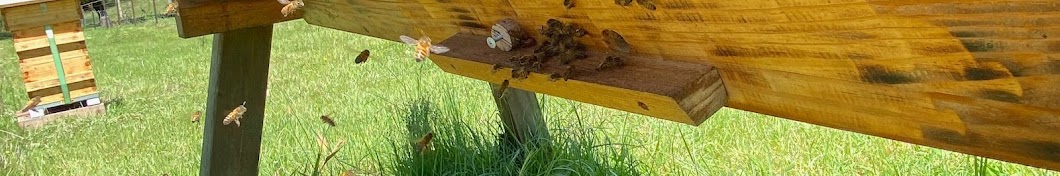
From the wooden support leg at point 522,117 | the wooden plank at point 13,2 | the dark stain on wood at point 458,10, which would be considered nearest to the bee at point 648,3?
the dark stain on wood at point 458,10

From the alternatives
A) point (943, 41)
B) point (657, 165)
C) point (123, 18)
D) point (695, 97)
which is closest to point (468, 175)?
point (657, 165)

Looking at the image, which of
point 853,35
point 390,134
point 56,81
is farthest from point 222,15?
point 56,81

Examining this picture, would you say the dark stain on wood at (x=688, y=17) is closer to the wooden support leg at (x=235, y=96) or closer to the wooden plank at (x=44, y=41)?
the wooden support leg at (x=235, y=96)

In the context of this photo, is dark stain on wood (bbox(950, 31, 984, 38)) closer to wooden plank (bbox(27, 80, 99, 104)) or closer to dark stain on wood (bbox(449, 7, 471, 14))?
dark stain on wood (bbox(449, 7, 471, 14))

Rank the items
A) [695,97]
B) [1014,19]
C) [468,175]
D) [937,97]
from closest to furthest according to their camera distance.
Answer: [1014,19] < [937,97] < [695,97] < [468,175]

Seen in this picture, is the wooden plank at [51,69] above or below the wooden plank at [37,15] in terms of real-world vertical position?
below

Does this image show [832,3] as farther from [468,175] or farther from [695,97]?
[468,175]

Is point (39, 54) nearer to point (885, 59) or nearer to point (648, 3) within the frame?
point (648, 3)
